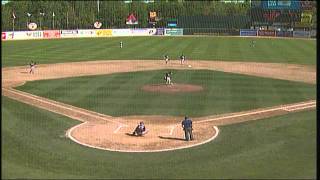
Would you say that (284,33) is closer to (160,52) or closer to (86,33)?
(160,52)

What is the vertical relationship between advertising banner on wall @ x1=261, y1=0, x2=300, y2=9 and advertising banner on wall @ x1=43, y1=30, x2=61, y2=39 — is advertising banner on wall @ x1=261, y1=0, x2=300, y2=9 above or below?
above

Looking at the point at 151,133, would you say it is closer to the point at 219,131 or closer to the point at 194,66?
the point at 219,131

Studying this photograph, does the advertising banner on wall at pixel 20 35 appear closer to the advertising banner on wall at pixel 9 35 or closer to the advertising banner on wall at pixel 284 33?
the advertising banner on wall at pixel 9 35

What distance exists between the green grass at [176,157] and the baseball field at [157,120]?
0.04m

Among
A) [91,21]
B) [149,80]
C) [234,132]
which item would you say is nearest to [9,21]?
[91,21]

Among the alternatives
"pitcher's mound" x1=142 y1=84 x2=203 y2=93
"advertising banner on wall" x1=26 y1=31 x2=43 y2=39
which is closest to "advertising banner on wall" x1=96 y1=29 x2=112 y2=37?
"advertising banner on wall" x1=26 y1=31 x2=43 y2=39

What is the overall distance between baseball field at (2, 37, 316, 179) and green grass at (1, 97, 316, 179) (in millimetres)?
37

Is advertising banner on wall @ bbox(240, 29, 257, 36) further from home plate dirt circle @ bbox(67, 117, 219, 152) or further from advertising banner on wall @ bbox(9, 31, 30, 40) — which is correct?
home plate dirt circle @ bbox(67, 117, 219, 152)

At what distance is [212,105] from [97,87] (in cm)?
1006

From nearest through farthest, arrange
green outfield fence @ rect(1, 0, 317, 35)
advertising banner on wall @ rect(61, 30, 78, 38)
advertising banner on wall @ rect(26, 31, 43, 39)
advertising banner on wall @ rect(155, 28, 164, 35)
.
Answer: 1. green outfield fence @ rect(1, 0, 317, 35)
2. advertising banner on wall @ rect(26, 31, 43, 39)
3. advertising banner on wall @ rect(61, 30, 78, 38)
4. advertising banner on wall @ rect(155, 28, 164, 35)

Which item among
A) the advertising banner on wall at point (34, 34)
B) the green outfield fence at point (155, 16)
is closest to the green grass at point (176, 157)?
the green outfield fence at point (155, 16)

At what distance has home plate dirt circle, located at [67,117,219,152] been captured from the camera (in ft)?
60.7

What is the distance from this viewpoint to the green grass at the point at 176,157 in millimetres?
15070

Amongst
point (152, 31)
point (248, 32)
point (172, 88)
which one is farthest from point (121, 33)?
point (172, 88)
